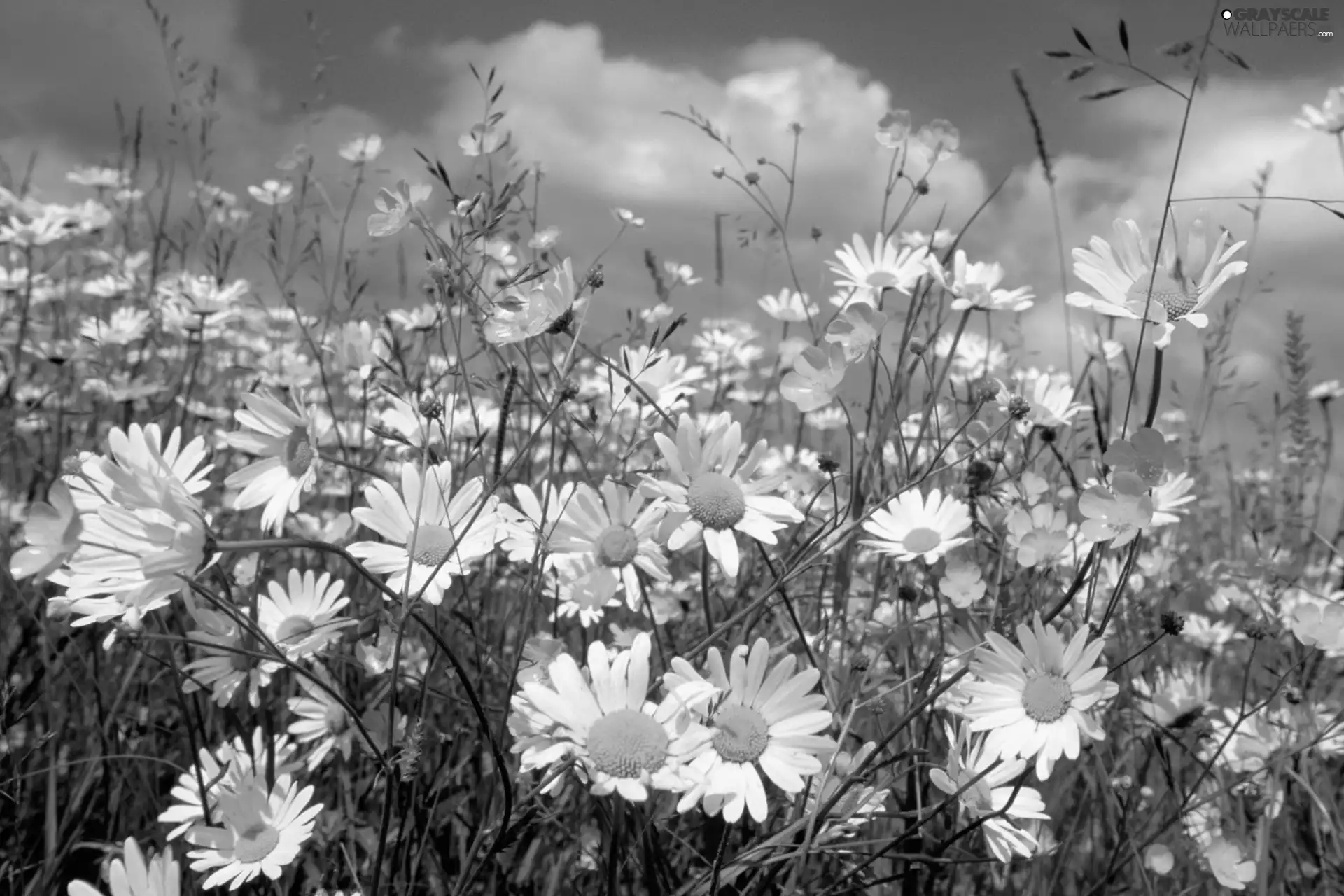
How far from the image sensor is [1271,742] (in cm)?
168

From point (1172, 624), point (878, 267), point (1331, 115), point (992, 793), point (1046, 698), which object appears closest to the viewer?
point (1046, 698)

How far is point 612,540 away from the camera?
1.02m

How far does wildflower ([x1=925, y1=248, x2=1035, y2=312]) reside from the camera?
1.31 metres

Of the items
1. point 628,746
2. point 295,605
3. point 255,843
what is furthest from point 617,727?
point 295,605

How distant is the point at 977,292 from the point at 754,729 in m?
0.75

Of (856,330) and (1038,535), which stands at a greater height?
(856,330)

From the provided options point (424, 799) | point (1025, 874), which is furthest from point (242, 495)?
point (1025, 874)

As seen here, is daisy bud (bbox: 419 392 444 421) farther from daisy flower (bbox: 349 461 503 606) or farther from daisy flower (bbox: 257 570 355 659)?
daisy flower (bbox: 257 570 355 659)

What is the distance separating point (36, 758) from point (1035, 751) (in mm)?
1379

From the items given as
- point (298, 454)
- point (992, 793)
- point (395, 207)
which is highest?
point (395, 207)

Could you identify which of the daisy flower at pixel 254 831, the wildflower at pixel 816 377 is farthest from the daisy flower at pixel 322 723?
the wildflower at pixel 816 377

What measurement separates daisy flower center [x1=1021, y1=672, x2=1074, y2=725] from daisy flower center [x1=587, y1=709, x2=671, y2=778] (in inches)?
13.5

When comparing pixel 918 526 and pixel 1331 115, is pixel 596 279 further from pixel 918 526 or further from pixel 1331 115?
pixel 1331 115

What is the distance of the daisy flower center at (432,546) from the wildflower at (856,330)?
1.47 feet
